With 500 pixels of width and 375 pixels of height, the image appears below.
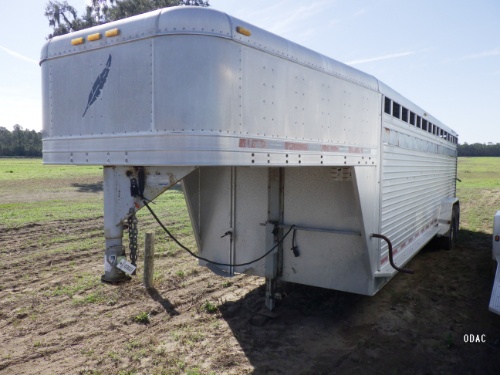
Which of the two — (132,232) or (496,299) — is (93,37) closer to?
(132,232)

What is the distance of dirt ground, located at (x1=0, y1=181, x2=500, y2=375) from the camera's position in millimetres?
4555

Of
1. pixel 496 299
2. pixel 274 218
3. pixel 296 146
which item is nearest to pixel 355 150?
pixel 296 146

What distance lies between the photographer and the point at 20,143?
253 ft

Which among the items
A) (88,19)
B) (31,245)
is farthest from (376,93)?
(88,19)

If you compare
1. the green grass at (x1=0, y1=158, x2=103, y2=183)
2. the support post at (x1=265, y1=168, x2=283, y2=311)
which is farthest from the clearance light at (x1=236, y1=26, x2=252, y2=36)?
the green grass at (x1=0, y1=158, x2=103, y2=183)

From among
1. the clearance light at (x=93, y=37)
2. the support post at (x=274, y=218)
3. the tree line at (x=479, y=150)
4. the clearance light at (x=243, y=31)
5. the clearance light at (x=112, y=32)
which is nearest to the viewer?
the clearance light at (x=243, y=31)

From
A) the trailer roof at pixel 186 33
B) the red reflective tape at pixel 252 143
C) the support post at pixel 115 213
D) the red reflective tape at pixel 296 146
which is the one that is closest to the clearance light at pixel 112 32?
the trailer roof at pixel 186 33

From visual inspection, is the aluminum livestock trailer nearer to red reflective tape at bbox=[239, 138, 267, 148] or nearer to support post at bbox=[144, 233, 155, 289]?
red reflective tape at bbox=[239, 138, 267, 148]

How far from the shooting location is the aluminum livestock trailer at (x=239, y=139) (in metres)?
3.20

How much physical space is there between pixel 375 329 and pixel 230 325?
1.91 m

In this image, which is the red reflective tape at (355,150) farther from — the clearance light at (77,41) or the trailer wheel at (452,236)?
the trailer wheel at (452,236)

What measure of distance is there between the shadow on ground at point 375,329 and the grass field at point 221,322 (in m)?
0.02

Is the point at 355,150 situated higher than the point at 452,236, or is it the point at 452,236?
the point at 355,150

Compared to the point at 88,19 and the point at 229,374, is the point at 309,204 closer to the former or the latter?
the point at 229,374
